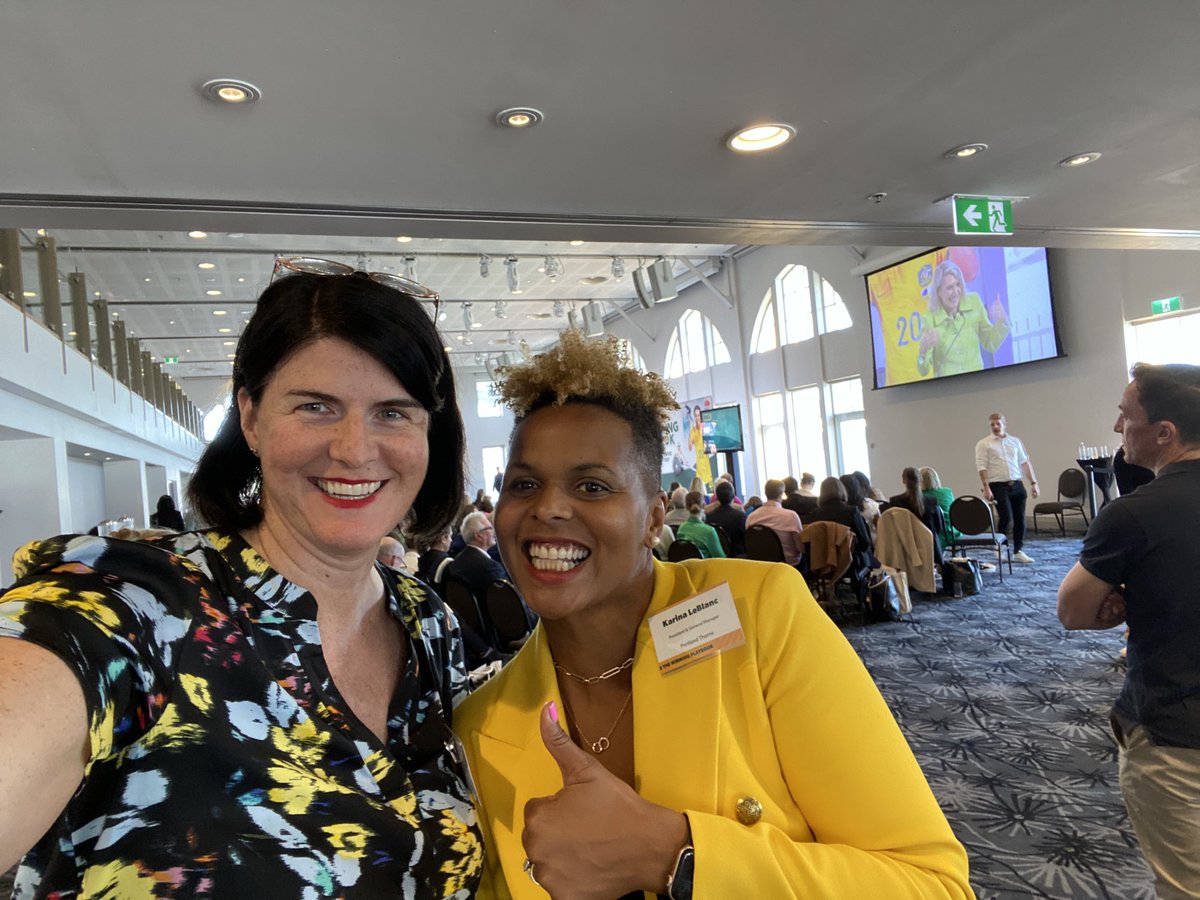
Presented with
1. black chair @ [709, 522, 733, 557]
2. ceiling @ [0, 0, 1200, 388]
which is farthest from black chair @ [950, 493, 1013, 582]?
ceiling @ [0, 0, 1200, 388]

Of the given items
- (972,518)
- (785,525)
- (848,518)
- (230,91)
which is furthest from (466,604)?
(972,518)

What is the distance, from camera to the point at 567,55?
10.0 ft

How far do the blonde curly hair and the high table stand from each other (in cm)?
1052

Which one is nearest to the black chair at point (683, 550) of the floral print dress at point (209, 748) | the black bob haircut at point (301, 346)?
the black bob haircut at point (301, 346)

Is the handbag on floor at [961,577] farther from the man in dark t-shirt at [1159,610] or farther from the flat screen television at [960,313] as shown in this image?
the man in dark t-shirt at [1159,610]

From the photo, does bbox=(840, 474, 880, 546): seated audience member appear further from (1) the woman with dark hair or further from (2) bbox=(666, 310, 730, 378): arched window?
(2) bbox=(666, 310, 730, 378): arched window

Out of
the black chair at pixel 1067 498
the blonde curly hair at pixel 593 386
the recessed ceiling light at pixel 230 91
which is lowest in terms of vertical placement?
the black chair at pixel 1067 498

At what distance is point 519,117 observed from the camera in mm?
3498

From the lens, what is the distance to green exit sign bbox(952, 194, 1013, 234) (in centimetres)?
518

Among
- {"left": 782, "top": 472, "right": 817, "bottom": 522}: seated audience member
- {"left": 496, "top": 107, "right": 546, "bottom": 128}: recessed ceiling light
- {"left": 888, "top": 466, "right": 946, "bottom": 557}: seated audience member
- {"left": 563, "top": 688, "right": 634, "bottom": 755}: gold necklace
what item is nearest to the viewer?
{"left": 563, "top": 688, "right": 634, "bottom": 755}: gold necklace

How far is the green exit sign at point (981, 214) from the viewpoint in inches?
204

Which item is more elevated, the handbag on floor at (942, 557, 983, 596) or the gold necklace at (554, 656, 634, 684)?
the gold necklace at (554, 656, 634, 684)

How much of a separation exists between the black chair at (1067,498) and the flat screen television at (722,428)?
7549 mm

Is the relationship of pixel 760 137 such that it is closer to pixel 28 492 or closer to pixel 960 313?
pixel 960 313
